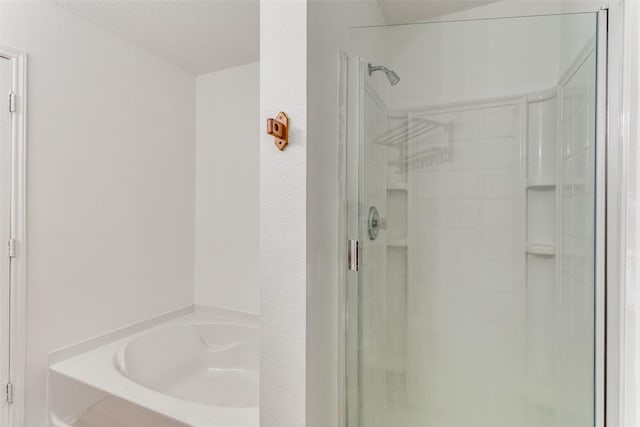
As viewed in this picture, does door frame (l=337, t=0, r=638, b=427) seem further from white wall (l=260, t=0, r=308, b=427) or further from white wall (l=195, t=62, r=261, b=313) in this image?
white wall (l=195, t=62, r=261, b=313)

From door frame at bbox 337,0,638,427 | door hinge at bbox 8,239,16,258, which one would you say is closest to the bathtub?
door hinge at bbox 8,239,16,258

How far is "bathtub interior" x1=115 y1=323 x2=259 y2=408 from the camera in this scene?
201 cm

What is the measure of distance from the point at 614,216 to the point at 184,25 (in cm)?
217

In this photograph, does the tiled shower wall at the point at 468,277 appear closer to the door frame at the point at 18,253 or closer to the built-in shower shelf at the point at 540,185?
the built-in shower shelf at the point at 540,185

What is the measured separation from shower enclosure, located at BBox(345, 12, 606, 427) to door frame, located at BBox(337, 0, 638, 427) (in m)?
0.01

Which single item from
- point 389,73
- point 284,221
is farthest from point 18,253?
point 389,73

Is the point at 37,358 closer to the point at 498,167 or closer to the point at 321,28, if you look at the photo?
the point at 321,28

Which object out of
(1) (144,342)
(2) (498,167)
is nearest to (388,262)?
(2) (498,167)

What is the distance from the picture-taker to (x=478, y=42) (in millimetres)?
1201

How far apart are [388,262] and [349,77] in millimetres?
709

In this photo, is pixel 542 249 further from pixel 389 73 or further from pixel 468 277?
pixel 389 73

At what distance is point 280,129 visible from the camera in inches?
42.0

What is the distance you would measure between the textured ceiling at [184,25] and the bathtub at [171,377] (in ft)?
5.88

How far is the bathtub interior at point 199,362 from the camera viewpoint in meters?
2.01
